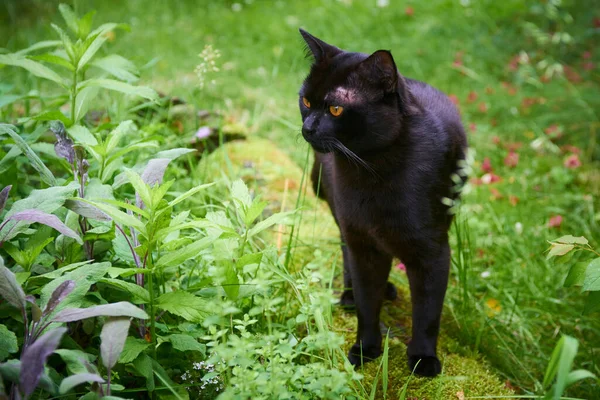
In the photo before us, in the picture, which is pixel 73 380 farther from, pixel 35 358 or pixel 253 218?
pixel 253 218

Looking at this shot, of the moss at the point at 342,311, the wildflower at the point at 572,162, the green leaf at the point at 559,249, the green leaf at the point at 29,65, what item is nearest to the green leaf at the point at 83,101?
the green leaf at the point at 29,65

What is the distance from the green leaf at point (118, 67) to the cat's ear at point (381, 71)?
0.78 m

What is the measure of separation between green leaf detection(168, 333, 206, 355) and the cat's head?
2.19 ft

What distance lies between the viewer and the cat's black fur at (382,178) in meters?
1.73


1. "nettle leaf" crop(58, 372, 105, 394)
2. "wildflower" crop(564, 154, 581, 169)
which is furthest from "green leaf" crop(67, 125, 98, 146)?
"wildflower" crop(564, 154, 581, 169)

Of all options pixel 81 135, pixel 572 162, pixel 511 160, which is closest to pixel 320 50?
pixel 81 135

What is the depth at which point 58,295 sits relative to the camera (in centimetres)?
124

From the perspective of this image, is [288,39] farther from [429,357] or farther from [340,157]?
[429,357]

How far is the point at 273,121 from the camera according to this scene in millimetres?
3545

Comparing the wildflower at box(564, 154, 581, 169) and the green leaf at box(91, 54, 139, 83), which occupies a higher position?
the green leaf at box(91, 54, 139, 83)

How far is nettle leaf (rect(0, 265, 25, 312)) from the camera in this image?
1209 millimetres

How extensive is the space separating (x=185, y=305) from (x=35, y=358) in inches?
15.2

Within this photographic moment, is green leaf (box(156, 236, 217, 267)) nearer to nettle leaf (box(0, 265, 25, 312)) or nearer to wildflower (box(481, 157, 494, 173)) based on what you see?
nettle leaf (box(0, 265, 25, 312))

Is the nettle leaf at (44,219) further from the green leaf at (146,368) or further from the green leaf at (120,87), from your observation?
the green leaf at (120,87)
